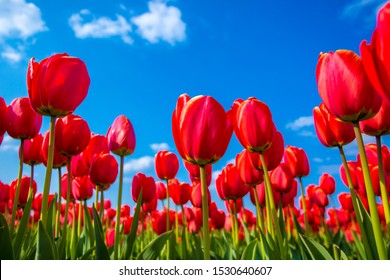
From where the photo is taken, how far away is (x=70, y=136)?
2.45 metres

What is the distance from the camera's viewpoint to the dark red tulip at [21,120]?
2373 mm

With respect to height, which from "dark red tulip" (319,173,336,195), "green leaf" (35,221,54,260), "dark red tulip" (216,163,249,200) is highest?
"dark red tulip" (319,173,336,195)

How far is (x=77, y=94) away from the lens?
1.88 metres

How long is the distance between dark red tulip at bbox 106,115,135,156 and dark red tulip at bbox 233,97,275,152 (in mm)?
969

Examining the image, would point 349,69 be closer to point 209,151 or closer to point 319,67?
point 319,67

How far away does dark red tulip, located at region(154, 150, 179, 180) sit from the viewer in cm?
363

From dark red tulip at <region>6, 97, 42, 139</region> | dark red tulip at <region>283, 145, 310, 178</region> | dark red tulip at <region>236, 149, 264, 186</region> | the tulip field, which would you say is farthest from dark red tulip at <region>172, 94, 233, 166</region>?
dark red tulip at <region>283, 145, 310, 178</region>

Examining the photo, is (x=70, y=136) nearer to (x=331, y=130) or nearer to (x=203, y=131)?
(x=203, y=131)

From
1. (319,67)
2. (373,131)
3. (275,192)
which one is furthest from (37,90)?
(275,192)

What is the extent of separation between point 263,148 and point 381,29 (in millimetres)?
1023

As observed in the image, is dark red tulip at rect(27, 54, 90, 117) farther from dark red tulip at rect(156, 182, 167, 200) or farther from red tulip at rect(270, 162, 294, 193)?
dark red tulip at rect(156, 182, 167, 200)

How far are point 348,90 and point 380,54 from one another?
16.7 inches

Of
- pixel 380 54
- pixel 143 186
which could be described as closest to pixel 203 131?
pixel 380 54

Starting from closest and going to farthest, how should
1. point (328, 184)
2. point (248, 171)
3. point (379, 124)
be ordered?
point (379, 124), point (248, 171), point (328, 184)
